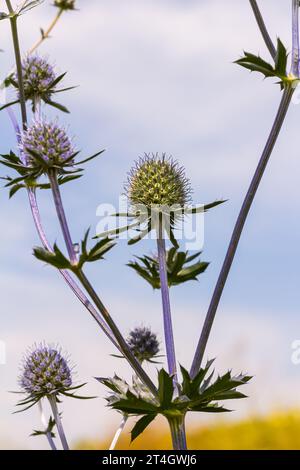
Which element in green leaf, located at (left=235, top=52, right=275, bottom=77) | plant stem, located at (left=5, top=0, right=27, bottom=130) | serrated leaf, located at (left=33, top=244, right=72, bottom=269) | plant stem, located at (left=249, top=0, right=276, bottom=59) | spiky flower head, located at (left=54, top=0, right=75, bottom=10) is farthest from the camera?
spiky flower head, located at (left=54, top=0, right=75, bottom=10)

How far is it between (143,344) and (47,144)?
1.81 meters

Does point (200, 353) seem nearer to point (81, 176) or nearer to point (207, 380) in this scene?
point (207, 380)

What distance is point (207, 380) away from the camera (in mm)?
3096

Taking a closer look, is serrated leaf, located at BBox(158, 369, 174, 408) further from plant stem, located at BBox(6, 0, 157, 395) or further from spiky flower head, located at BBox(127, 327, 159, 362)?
spiky flower head, located at BBox(127, 327, 159, 362)

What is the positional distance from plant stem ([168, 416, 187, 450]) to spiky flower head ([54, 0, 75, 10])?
2892 mm

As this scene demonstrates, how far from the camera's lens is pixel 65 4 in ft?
14.4

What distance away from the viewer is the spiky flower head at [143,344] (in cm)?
444

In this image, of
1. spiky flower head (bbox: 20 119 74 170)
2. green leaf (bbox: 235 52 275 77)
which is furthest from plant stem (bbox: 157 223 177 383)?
green leaf (bbox: 235 52 275 77)

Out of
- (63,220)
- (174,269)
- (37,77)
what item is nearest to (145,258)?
(174,269)

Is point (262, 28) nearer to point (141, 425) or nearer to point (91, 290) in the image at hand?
point (91, 290)

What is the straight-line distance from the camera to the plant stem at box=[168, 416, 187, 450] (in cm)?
297

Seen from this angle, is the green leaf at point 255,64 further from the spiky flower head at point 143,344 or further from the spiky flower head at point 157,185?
the spiky flower head at point 143,344
